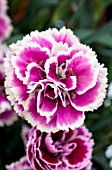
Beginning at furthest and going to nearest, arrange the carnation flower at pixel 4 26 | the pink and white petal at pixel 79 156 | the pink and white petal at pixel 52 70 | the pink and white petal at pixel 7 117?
the carnation flower at pixel 4 26 < the pink and white petal at pixel 7 117 < the pink and white petal at pixel 79 156 < the pink and white petal at pixel 52 70

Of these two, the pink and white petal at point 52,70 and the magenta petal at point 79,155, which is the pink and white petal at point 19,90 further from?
the magenta petal at point 79,155

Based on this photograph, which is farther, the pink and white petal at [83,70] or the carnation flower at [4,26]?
the carnation flower at [4,26]

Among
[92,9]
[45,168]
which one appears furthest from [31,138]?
[92,9]

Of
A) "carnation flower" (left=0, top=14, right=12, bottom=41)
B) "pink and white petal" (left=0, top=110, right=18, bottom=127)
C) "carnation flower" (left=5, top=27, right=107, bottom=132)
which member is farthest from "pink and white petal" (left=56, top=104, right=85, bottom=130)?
"carnation flower" (left=0, top=14, right=12, bottom=41)

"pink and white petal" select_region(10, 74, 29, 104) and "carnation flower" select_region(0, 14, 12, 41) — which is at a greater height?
"carnation flower" select_region(0, 14, 12, 41)

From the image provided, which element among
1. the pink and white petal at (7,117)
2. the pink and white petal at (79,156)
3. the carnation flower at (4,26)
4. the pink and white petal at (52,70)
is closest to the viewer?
the pink and white petal at (52,70)

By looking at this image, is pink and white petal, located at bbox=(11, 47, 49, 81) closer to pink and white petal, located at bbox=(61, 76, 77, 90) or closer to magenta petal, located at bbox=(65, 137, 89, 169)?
pink and white petal, located at bbox=(61, 76, 77, 90)

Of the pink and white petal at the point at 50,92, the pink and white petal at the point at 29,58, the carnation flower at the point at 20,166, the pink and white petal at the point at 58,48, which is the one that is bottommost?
the carnation flower at the point at 20,166

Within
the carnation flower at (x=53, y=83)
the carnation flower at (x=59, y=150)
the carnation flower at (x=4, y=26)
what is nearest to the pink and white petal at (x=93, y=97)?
the carnation flower at (x=53, y=83)
